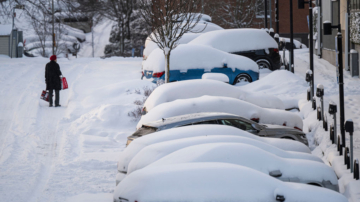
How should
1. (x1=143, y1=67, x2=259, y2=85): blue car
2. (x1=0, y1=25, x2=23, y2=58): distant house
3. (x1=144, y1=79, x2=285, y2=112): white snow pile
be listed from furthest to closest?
(x1=0, y1=25, x2=23, y2=58): distant house → (x1=143, y1=67, x2=259, y2=85): blue car → (x1=144, y1=79, x2=285, y2=112): white snow pile

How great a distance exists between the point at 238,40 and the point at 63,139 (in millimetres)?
9100

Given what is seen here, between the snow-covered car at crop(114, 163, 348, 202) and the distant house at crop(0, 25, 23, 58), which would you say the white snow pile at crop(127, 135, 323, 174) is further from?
the distant house at crop(0, 25, 23, 58)

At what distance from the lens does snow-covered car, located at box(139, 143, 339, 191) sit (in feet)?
17.9

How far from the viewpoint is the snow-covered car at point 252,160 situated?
5.47 m

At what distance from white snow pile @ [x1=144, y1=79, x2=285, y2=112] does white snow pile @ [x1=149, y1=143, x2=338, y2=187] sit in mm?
4510

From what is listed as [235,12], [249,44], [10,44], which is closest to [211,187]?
[249,44]

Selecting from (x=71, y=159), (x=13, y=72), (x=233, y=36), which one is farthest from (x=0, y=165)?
(x=13, y=72)

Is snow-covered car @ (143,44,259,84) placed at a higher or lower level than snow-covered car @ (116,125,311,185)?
higher

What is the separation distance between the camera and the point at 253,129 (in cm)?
842

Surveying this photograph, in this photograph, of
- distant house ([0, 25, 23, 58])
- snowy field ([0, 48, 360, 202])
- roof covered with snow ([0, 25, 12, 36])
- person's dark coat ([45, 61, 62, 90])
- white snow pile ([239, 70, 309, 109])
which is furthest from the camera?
roof covered with snow ([0, 25, 12, 36])

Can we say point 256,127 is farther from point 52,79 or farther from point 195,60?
point 52,79

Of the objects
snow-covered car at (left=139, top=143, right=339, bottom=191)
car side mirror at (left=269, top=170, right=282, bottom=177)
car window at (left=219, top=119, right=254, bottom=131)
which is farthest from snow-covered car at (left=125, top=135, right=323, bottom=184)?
car window at (left=219, top=119, right=254, bottom=131)

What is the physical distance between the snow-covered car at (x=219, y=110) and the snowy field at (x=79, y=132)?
88 centimetres

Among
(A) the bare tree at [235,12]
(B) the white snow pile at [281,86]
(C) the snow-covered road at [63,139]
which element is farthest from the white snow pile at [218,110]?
(A) the bare tree at [235,12]
